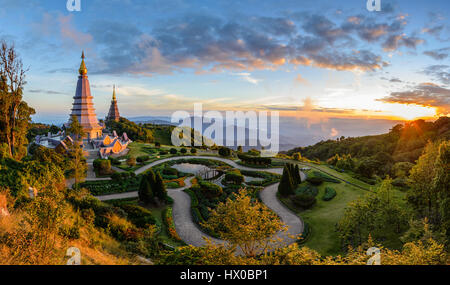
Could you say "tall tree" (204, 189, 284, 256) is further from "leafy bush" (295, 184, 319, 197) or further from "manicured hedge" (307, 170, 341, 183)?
"manicured hedge" (307, 170, 341, 183)

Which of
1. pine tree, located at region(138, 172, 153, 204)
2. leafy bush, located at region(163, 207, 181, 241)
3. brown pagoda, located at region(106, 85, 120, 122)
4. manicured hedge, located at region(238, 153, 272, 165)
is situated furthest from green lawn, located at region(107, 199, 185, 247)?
brown pagoda, located at region(106, 85, 120, 122)

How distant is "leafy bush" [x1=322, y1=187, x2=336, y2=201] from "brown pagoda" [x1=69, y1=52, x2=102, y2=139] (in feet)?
136

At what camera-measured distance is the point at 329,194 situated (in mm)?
22219

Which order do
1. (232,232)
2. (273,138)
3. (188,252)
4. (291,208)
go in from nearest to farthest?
(188,252)
(232,232)
(291,208)
(273,138)

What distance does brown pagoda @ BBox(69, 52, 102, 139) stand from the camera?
41.4 m

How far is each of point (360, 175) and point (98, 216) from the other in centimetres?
3035

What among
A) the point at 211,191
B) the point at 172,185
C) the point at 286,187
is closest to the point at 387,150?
the point at 286,187

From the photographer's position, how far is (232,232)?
8336 mm

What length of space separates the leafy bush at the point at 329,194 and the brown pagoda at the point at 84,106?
4149 cm

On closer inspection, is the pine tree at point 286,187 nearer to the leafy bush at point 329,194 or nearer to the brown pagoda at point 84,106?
the leafy bush at point 329,194

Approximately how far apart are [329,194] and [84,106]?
44949 millimetres
